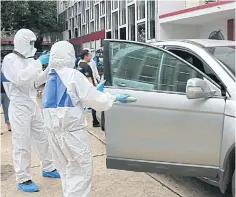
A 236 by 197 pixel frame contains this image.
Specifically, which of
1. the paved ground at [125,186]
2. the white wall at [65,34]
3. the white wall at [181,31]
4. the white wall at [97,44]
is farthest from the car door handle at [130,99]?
the white wall at [65,34]

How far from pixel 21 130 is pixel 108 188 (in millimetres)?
1173

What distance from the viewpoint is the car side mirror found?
286 centimetres

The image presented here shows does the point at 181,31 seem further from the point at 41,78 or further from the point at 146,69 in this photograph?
the point at 146,69

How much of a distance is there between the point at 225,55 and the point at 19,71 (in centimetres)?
212

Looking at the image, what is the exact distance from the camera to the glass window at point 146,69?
10.5 feet

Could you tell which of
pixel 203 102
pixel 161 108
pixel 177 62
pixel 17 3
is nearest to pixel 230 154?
pixel 203 102

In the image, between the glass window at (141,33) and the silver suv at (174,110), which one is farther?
the glass window at (141,33)

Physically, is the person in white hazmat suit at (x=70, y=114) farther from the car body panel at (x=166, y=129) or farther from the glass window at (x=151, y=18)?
the glass window at (x=151, y=18)

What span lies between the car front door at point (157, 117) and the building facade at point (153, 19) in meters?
4.38

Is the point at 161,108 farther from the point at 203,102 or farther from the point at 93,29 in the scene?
the point at 93,29

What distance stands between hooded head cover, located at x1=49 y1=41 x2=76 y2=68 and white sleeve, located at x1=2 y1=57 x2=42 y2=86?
760 millimetres

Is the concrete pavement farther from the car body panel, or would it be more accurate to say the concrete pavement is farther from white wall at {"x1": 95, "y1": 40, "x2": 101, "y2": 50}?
white wall at {"x1": 95, "y1": 40, "x2": 101, "y2": 50}

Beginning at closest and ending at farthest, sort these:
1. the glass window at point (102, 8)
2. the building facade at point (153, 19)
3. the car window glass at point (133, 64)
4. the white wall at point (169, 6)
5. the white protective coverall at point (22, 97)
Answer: the car window glass at point (133, 64) → the white protective coverall at point (22, 97) → the building facade at point (153, 19) → the white wall at point (169, 6) → the glass window at point (102, 8)

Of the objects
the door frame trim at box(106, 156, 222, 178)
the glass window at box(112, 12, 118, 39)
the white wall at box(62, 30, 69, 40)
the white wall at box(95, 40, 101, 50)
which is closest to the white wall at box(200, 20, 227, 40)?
the glass window at box(112, 12, 118, 39)
